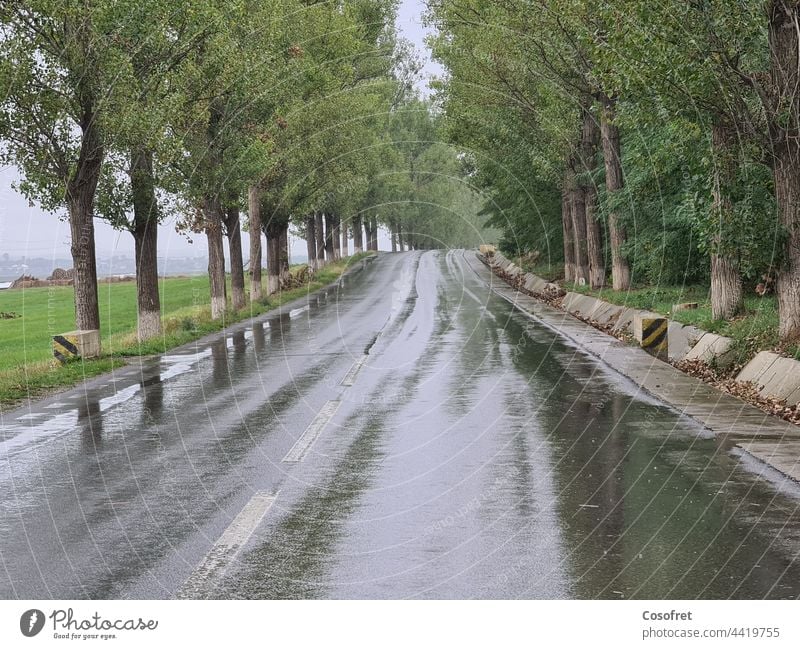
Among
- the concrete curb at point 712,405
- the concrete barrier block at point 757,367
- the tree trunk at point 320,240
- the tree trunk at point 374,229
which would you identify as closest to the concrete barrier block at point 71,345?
the concrete curb at point 712,405

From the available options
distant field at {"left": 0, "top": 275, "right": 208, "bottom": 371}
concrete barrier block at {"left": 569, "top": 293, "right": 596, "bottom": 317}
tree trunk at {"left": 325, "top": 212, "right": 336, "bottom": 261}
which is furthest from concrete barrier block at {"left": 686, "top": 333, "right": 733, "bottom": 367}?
tree trunk at {"left": 325, "top": 212, "right": 336, "bottom": 261}

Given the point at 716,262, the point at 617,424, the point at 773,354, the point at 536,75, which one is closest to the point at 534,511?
the point at 617,424

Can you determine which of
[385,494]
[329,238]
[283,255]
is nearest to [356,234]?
[329,238]

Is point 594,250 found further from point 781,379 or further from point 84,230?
point 781,379

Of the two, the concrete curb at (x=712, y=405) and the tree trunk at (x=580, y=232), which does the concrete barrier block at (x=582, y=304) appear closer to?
the tree trunk at (x=580, y=232)

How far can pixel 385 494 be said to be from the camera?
8953 millimetres

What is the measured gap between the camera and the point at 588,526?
7.77 m

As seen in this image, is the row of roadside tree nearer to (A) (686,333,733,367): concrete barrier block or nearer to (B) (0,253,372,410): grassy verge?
(A) (686,333,733,367): concrete barrier block

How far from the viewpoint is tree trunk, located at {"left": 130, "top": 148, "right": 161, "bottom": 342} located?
2633 centimetres

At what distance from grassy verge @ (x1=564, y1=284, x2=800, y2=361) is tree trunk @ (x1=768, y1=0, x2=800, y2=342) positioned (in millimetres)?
550

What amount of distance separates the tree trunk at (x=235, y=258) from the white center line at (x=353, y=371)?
17951 mm

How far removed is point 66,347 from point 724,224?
1356 centimetres

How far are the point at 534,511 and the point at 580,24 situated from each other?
20867 millimetres

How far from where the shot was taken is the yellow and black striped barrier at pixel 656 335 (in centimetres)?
1927
